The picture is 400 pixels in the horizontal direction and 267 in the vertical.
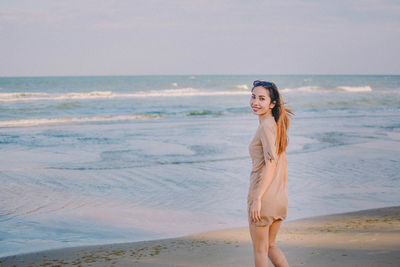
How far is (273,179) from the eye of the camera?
2.99 m

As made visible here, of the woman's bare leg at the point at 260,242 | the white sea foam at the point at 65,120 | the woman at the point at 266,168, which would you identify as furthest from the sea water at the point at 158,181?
the white sea foam at the point at 65,120

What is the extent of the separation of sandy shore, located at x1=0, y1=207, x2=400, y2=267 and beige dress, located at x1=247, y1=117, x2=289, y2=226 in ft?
4.38

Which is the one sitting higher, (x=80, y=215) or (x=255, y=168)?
(x=255, y=168)

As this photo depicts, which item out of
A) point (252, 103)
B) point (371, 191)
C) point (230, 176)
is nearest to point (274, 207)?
point (252, 103)

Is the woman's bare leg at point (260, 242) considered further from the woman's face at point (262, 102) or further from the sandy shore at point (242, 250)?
the sandy shore at point (242, 250)

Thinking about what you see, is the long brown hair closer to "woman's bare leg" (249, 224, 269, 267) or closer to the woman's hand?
the woman's hand

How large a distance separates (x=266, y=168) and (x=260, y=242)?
534 millimetres

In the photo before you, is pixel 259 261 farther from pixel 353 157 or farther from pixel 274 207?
pixel 353 157

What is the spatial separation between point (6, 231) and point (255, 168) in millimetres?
3883

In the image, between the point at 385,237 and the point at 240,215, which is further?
the point at 240,215

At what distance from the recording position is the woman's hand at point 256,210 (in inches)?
116

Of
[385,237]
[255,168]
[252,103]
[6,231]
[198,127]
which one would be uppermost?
[198,127]

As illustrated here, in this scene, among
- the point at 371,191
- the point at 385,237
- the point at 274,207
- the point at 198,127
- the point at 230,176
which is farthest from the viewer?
the point at 198,127

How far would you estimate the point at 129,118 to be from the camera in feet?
74.7
